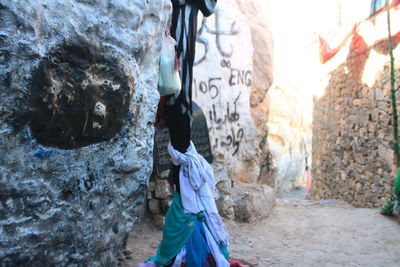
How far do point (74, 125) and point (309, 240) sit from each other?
9.95ft

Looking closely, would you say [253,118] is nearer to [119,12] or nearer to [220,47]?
[220,47]

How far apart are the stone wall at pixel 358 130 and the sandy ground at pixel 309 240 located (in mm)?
793

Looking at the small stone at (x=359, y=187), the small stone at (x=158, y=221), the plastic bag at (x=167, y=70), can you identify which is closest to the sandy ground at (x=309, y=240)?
the small stone at (x=158, y=221)

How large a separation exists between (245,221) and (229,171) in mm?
614

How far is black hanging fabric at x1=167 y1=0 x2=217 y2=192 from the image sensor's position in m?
2.21

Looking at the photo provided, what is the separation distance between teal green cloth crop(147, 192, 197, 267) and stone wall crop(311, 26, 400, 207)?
3.86 metres

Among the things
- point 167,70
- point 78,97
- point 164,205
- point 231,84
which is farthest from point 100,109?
point 231,84

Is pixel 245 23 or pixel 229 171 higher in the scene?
pixel 245 23

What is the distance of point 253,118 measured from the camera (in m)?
5.15

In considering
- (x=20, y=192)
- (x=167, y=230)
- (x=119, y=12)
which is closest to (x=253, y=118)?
(x=167, y=230)

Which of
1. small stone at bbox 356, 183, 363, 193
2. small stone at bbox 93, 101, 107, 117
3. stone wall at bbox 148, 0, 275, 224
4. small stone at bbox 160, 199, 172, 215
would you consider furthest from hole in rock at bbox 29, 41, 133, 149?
small stone at bbox 356, 183, 363, 193

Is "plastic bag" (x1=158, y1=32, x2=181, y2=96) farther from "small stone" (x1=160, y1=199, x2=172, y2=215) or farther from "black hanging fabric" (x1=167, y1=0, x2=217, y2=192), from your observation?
"small stone" (x1=160, y1=199, x2=172, y2=215)

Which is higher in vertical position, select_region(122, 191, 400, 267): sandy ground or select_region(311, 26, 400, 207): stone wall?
select_region(311, 26, 400, 207): stone wall

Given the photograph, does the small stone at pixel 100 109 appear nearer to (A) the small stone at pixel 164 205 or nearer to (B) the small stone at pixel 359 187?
(A) the small stone at pixel 164 205
